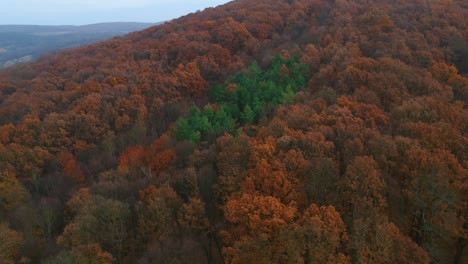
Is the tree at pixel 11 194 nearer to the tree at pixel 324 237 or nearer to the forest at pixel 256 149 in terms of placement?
the forest at pixel 256 149

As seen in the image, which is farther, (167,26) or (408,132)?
(167,26)

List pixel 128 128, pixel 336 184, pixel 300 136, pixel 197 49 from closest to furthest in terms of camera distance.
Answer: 1. pixel 336 184
2. pixel 300 136
3. pixel 128 128
4. pixel 197 49

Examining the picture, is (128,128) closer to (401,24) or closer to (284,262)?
(284,262)

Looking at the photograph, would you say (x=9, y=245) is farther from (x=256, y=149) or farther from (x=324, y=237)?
(x=324, y=237)

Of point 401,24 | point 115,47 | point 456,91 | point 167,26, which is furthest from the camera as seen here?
point 167,26

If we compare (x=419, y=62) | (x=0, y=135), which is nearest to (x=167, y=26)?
(x=0, y=135)

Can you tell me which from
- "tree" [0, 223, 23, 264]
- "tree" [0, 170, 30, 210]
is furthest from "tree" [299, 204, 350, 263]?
"tree" [0, 170, 30, 210]

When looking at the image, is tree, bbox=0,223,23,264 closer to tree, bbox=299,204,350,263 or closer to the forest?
the forest

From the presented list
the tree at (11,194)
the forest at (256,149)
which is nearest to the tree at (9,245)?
the forest at (256,149)
